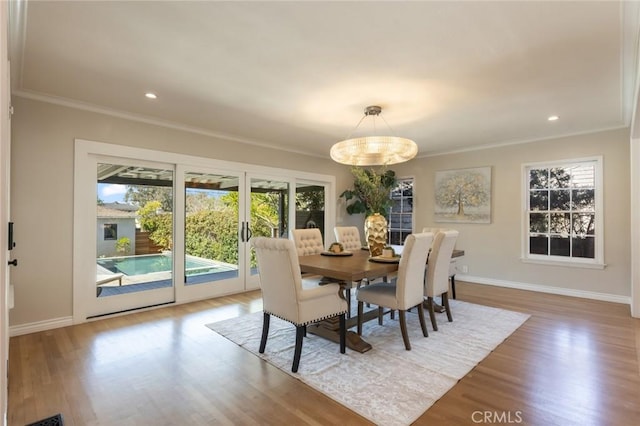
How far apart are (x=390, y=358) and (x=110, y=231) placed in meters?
3.46

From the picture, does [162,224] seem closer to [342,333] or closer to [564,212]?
[342,333]

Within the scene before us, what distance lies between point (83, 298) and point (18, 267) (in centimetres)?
67

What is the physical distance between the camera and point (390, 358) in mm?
2729

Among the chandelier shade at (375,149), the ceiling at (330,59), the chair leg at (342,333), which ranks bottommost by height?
the chair leg at (342,333)

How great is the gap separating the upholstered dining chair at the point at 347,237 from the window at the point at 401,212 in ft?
6.64

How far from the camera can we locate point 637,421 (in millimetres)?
1916

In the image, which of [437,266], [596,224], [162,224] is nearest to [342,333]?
[437,266]

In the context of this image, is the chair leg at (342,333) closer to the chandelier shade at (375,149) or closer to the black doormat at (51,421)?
the chandelier shade at (375,149)

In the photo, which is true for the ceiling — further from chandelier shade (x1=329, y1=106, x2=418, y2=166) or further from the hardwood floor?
the hardwood floor

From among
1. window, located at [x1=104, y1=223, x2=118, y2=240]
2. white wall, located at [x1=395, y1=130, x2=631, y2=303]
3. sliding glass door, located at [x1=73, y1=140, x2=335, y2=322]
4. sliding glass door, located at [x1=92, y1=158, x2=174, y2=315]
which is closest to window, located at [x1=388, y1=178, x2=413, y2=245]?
white wall, located at [x1=395, y1=130, x2=631, y2=303]

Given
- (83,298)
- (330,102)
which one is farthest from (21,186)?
(330,102)

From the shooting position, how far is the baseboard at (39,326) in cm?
317

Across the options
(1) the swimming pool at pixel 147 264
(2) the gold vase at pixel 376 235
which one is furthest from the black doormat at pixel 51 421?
(2) the gold vase at pixel 376 235

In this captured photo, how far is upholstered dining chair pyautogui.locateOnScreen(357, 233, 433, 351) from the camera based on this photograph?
9.38 feet
